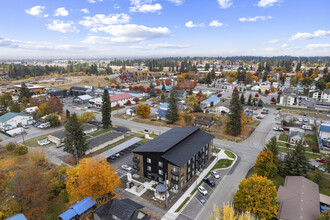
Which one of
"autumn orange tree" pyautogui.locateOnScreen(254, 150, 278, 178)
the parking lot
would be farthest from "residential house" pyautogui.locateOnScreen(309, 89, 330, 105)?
the parking lot

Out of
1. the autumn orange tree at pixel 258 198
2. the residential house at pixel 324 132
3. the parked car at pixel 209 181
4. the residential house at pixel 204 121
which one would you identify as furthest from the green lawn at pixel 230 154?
the residential house at pixel 324 132

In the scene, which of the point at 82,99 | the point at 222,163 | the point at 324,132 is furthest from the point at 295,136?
the point at 82,99

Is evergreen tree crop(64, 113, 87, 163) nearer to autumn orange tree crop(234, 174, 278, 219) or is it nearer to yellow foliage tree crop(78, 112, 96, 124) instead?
yellow foliage tree crop(78, 112, 96, 124)

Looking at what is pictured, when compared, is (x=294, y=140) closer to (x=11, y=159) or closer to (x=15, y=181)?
(x=15, y=181)

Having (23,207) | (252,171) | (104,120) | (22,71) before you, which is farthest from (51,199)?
(22,71)

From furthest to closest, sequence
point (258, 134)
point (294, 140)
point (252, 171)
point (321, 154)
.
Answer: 1. point (258, 134)
2. point (294, 140)
3. point (321, 154)
4. point (252, 171)

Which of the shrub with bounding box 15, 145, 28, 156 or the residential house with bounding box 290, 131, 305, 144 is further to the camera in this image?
the residential house with bounding box 290, 131, 305, 144

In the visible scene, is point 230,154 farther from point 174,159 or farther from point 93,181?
point 93,181
